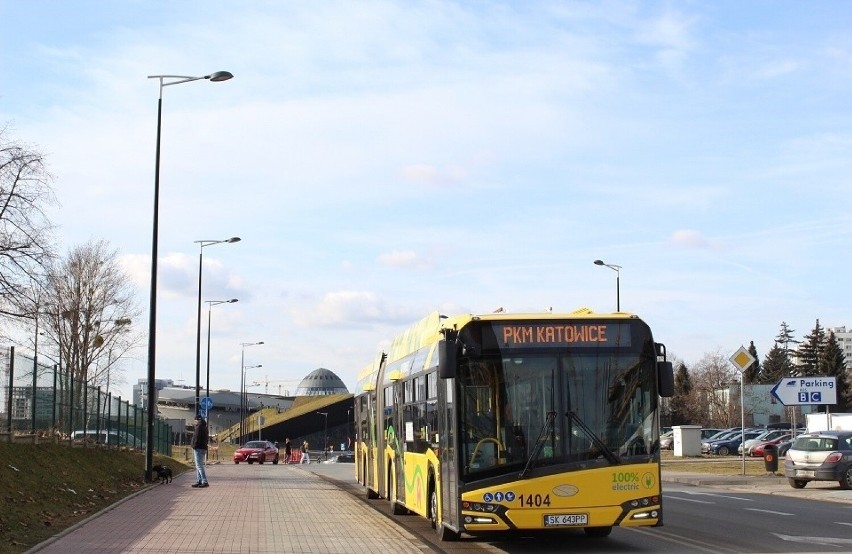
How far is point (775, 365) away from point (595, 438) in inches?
6030

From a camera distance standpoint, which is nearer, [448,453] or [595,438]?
[595,438]

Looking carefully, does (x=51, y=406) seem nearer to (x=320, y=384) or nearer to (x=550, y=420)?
(x=550, y=420)

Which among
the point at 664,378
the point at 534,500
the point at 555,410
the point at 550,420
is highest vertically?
the point at 664,378

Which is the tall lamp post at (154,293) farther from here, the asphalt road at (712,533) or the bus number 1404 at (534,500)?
the bus number 1404 at (534,500)

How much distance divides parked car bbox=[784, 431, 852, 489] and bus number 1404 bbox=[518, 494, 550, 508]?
16.6 metres

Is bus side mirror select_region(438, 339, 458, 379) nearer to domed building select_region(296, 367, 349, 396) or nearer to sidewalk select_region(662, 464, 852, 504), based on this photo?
sidewalk select_region(662, 464, 852, 504)

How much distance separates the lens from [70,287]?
63938 millimetres

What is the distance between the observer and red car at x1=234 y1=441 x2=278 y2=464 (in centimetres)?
6544

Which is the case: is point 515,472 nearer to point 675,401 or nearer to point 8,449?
point 8,449

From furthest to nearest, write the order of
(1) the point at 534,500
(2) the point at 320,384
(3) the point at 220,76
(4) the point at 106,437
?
(2) the point at 320,384 → (4) the point at 106,437 → (3) the point at 220,76 → (1) the point at 534,500

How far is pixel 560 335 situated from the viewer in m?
14.2

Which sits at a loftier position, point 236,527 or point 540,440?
point 540,440

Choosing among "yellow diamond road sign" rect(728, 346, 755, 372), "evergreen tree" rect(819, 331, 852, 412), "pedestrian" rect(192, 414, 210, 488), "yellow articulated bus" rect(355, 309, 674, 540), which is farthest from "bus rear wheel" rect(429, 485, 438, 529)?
"evergreen tree" rect(819, 331, 852, 412)

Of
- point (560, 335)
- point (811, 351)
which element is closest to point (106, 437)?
point (560, 335)
